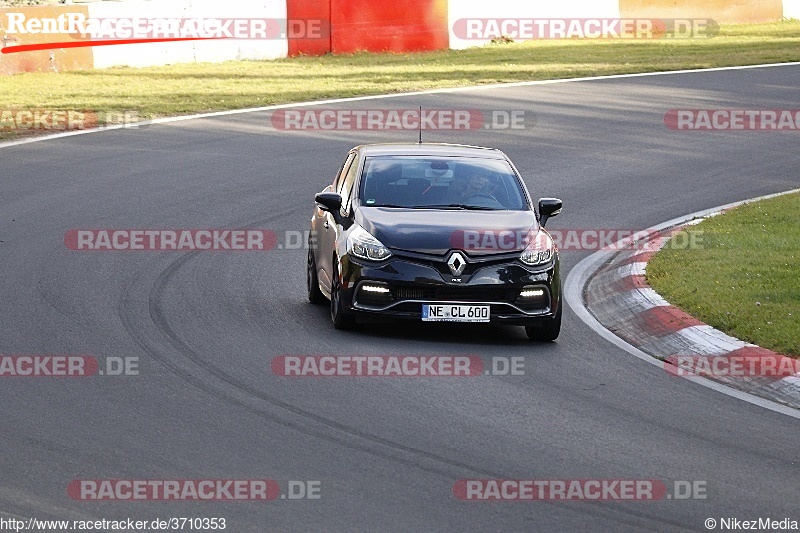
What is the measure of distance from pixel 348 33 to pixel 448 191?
2182 centimetres

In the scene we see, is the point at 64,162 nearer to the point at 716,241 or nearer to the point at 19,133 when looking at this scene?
the point at 19,133

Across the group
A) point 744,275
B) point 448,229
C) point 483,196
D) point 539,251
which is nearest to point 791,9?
point 744,275

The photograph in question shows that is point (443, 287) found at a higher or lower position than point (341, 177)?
lower

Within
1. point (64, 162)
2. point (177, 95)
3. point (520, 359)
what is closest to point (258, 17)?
point (177, 95)

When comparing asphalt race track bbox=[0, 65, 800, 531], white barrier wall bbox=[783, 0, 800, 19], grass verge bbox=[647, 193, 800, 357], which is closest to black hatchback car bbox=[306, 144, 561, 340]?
asphalt race track bbox=[0, 65, 800, 531]

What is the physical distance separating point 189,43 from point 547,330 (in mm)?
22120

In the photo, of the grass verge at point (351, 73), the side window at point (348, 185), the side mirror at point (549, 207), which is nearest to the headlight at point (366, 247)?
the side window at point (348, 185)

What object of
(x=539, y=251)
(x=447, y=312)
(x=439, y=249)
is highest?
(x=439, y=249)

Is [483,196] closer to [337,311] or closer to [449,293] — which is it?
[449,293]

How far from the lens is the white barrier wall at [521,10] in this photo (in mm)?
35094

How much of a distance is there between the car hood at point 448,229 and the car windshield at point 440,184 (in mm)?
185

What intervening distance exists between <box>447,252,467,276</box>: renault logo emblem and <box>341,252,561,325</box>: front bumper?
4cm

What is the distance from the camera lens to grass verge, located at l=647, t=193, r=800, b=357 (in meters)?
11.2

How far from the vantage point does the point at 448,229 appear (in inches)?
448
